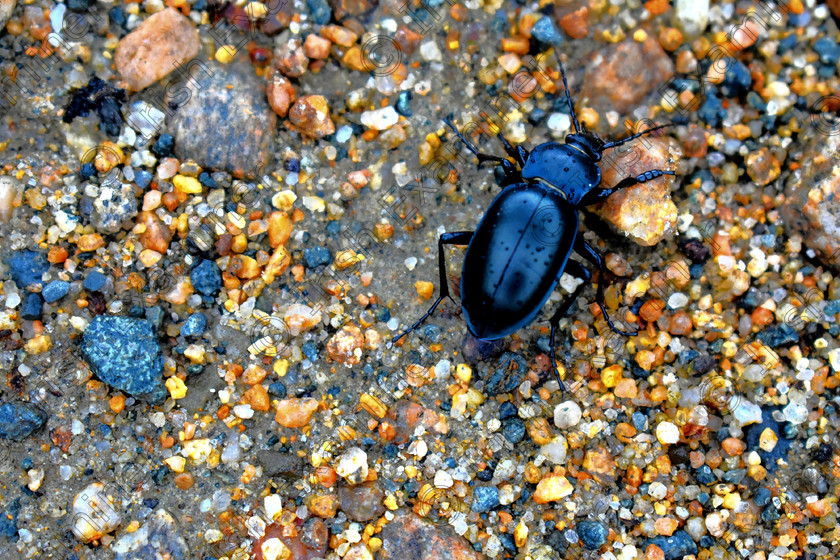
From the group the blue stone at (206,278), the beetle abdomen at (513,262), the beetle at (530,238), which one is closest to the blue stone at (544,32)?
the beetle at (530,238)

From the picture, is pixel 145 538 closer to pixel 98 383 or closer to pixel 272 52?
pixel 98 383

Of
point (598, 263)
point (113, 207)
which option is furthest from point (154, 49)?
point (598, 263)

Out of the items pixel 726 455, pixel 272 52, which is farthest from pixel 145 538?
pixel 726 455

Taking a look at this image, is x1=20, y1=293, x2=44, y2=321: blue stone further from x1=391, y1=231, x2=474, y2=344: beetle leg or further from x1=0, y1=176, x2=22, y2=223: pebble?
x1=391, y1=231, x2=474, y2=344: beetle leg

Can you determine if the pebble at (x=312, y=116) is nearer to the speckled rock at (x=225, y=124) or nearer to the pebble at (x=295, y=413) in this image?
the speckled rock at (x=225, y=124)

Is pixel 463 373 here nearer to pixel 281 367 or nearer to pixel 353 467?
pixel 353 467

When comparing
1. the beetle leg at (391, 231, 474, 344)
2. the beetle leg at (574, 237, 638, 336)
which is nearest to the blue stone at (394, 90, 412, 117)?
the beetle leg at (391, 231, 474, 344)
